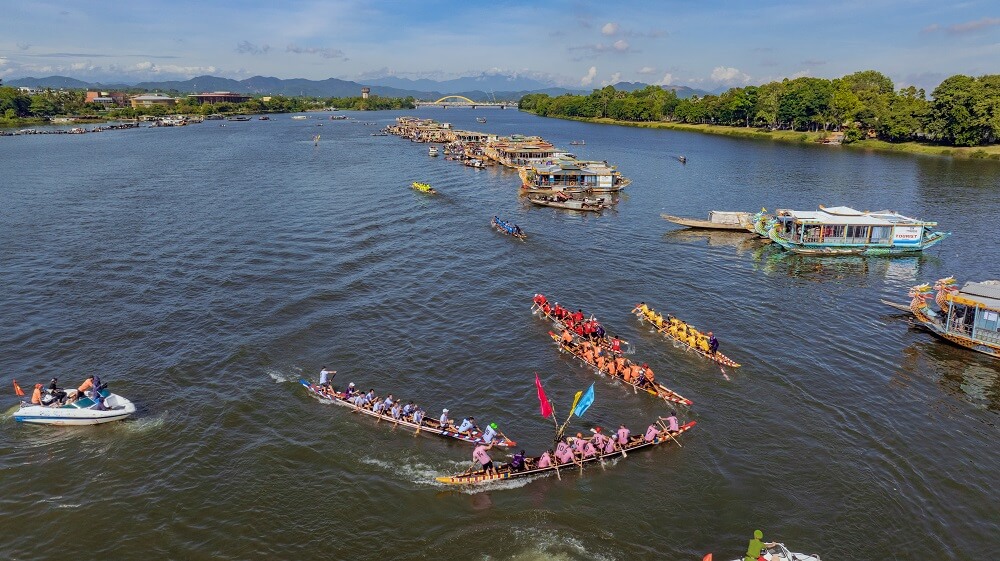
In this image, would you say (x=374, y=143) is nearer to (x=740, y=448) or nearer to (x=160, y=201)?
(x=160, y=201)

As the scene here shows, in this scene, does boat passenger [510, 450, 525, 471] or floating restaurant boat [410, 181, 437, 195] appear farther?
floating restaurant boat [410, 181, 437, 195]

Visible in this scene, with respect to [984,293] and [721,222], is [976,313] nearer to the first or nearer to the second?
[984,293]

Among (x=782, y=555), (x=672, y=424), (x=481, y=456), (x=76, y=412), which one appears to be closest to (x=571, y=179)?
(x=672, y=424)

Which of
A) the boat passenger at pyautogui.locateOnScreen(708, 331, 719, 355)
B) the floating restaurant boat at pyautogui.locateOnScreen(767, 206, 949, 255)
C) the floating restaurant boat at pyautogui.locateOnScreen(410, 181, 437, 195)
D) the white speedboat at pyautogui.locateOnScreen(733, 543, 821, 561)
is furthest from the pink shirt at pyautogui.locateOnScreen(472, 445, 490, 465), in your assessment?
the floating restaurant boat at pyautogui.locateOnScreen(410, 181, 437, 195)

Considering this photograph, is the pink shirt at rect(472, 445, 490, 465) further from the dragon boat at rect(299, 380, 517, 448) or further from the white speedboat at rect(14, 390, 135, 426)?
the white speedboat at rect(14, 390, 135, 426)

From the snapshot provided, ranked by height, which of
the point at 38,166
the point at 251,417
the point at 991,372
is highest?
the point at 38,166

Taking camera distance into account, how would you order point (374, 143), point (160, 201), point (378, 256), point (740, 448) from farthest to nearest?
point (374, 143) → point (160, 201) → point (378, 256) → point (740, 448)

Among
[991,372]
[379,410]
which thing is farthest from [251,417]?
[991,372]
